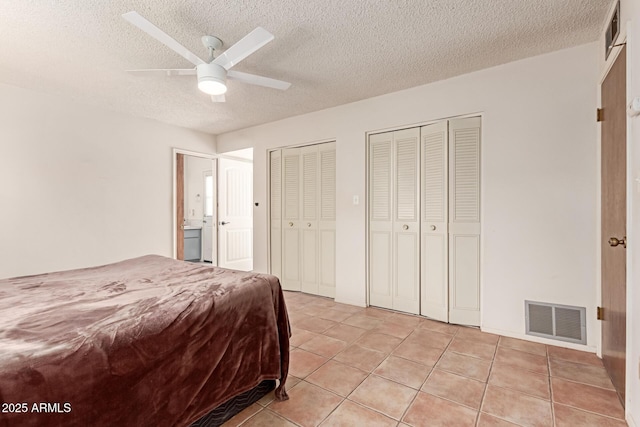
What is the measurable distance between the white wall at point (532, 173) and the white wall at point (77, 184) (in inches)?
137

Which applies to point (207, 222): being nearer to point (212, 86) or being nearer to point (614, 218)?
point (212, 86)

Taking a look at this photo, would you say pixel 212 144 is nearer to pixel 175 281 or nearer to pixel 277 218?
pixel 277 218

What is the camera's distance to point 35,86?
305 cm

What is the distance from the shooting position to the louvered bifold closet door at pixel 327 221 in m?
3.81

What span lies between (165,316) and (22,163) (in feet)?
10.4

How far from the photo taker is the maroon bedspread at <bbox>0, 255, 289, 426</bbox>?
3.03 ft

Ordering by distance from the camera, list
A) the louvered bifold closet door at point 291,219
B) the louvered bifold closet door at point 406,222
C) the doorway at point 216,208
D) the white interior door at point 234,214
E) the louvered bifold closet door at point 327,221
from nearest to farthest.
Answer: the louvered bifold closet door at point 406,222 < the louvered bifold closet door at point 327,221 < the louvered bifold closet door at point 291,219 < the doorway at point 216,208 < the white interior door at point 234,214

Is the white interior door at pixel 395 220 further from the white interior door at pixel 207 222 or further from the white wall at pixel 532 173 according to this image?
the white interior door at pixel 207 222

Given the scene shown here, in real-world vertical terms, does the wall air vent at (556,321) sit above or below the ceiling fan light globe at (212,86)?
below

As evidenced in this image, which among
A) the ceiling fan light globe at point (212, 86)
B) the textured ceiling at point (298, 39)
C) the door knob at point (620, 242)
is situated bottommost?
the door knob at point (620, 242)

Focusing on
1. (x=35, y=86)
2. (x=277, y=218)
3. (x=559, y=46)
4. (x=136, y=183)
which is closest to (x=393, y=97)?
(x=559, y=46)

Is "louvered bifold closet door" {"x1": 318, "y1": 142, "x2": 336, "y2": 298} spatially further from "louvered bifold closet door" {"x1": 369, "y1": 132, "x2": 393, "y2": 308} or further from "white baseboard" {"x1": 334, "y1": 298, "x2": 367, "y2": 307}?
"louvered bifold closet door" {"x1": 369, "y1": 132, "x2": 393, "y2": 308}

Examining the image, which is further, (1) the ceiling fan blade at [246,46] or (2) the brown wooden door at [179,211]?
(2) the brown wooden door at [179,211]

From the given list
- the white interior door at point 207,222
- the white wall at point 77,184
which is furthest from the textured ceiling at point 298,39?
the white interior door at point 207,222
